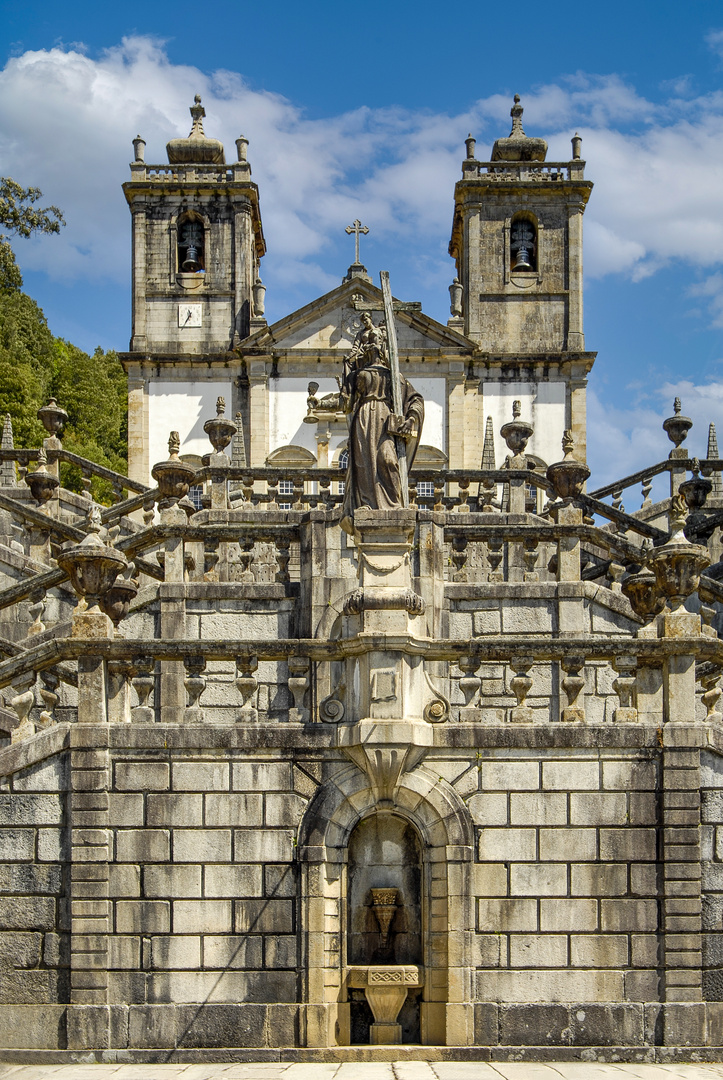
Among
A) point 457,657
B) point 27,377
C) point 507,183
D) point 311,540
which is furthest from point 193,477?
point 27,377

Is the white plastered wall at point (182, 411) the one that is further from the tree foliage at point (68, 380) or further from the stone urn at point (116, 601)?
the stone urn at point (116, 601)

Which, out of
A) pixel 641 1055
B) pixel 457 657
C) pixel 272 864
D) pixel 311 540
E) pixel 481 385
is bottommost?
pixel 641 1055

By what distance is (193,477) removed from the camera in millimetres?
19266

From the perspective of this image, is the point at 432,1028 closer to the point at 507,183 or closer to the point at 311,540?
the point at 311,540

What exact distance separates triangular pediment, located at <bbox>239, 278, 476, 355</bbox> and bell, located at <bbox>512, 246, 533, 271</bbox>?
10.9 ft

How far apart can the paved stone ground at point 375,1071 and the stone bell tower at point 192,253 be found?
26394mm

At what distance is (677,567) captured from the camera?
12867mm

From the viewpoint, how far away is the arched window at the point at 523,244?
36656 mm

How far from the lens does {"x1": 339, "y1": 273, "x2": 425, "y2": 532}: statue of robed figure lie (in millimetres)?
13828

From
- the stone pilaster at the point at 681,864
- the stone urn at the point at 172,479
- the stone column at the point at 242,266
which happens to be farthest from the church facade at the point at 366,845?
the stone column at the point at 242,266

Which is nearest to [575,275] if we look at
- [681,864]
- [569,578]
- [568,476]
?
[568,476]

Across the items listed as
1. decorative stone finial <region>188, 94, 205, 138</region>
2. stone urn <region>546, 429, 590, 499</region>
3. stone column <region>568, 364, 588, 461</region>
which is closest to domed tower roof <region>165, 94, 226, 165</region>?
decorative stone finial <region>188, 94, 205, 138</region>

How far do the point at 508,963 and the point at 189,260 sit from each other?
91.7 feet

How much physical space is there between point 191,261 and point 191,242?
0.65m
